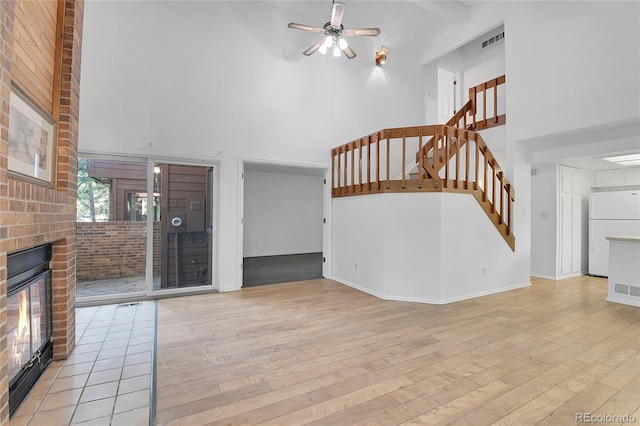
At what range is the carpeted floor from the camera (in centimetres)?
545

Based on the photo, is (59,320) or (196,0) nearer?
(59,320)

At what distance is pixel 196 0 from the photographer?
172 inches

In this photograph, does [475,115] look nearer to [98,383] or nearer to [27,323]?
[98,383]

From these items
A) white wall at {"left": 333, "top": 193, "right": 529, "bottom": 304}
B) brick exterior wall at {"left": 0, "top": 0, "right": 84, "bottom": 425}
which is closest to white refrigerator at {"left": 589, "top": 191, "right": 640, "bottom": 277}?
white wall at {"left": 333, "top": 193, "right": 529, "bottom": 304}

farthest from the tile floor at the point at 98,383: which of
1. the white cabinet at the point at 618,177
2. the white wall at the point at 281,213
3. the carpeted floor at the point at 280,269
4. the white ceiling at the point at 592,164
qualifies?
the white cabinet at the point at 618,177

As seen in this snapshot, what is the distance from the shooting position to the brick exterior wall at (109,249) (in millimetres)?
5168

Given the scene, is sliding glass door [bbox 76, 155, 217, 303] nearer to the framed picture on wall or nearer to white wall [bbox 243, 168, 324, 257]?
the framed picture on wall

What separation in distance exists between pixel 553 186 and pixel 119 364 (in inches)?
280

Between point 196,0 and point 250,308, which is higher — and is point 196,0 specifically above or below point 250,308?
above

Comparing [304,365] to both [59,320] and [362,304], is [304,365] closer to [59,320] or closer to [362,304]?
[362,304]

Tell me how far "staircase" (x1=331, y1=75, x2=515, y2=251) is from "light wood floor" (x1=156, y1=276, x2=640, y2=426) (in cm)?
157

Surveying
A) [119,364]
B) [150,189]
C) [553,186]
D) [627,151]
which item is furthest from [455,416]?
[553,186]

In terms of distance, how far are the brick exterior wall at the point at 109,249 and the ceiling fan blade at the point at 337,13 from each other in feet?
15.5

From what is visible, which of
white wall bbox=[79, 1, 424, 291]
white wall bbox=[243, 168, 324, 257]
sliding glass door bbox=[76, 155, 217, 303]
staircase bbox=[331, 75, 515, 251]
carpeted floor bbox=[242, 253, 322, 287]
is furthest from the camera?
white wall bbox=[243, 168, 324, 257]
